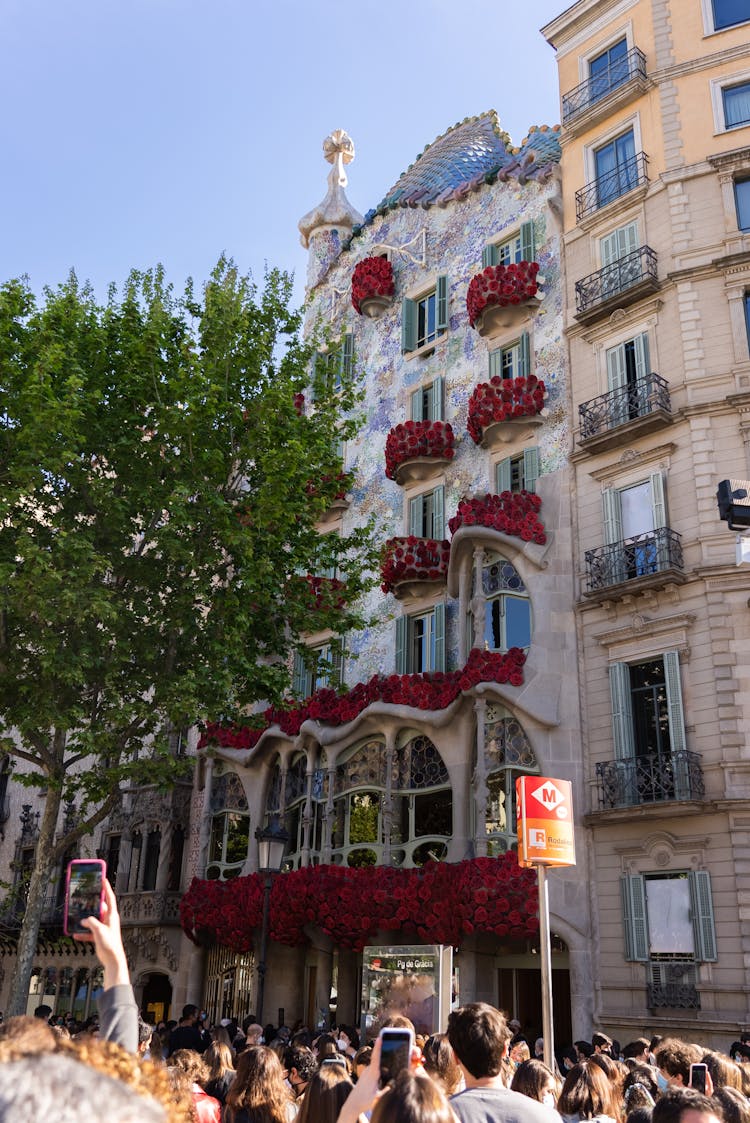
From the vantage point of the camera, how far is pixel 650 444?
21953mm

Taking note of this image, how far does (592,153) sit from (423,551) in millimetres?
11040

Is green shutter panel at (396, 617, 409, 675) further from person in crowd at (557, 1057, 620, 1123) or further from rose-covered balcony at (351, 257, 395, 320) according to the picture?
person in crowd at (557, 1057, 620, 1123)

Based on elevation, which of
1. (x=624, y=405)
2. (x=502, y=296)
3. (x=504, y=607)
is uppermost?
(x=502, y=296)

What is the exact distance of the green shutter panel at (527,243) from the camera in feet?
86.7

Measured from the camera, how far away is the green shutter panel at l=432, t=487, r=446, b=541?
86.5ft

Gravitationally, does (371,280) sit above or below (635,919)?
above

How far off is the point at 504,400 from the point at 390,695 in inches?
302

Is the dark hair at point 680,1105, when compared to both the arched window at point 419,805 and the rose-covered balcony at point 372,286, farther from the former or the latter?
the rose-covered balcony at point 372,286

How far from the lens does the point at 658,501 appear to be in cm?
2117

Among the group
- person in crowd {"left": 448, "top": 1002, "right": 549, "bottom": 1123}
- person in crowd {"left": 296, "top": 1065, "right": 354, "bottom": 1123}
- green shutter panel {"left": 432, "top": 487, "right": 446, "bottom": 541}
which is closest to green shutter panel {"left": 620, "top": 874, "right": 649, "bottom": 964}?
green shutter panel {"left": 432, "top": 487, "right": 446, "bottom": 541}

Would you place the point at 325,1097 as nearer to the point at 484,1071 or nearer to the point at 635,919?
the point at 484,1071

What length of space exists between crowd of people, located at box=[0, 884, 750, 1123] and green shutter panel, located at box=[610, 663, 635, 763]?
41.3 ft

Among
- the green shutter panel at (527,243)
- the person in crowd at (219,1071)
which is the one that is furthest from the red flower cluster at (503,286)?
the person in crowd at (219,1071)

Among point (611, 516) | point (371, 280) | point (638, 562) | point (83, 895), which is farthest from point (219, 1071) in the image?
point (371, 280)
